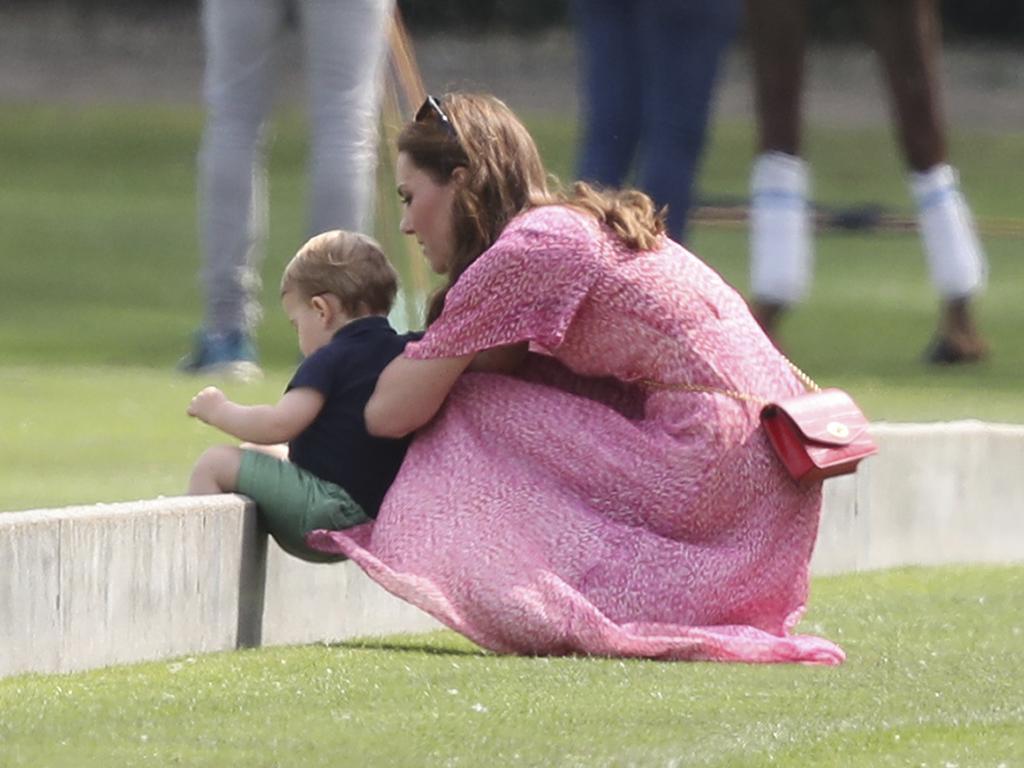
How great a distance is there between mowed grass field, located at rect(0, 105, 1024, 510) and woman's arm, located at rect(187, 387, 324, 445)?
0.88 metres

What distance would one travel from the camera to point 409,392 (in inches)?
203

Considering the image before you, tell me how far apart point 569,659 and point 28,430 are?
2739 mm

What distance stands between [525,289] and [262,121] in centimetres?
340

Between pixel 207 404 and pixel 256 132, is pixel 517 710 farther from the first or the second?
pixel 256 132

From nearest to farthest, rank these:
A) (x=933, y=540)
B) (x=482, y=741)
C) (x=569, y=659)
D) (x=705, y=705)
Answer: (x=482, y=741)
(x=705, y=705)
(x=569, y=659)
(x=933, y=540)

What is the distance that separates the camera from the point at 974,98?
25.0m

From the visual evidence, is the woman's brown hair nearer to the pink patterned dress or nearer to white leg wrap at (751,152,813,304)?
the pink patterned dress

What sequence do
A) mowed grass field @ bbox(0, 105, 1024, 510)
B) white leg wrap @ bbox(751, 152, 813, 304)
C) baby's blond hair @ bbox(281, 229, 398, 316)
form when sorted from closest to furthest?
baby's blond hair @ bbox(281, 229, 398, 316) → mowed grass field @ bbox(0, 105, 1024, 510) → white leg wrap @ bbox(751, 152, 813, 304)

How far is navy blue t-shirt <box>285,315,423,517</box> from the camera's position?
5297 millimetres

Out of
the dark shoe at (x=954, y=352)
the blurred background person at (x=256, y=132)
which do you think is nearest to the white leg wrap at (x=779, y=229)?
the dark shoe at (x=954, y=352)

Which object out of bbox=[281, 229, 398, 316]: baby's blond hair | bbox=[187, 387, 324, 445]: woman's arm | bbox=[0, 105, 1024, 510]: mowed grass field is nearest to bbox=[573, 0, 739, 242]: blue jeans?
bbox=[0, 105, 1024, 510]: mowed grass field

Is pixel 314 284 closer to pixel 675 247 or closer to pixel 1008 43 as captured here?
pixel 675 247

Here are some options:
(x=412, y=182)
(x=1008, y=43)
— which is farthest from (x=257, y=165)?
(x=1008, y=43)

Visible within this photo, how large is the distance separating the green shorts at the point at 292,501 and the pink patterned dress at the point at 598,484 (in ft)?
0.14
